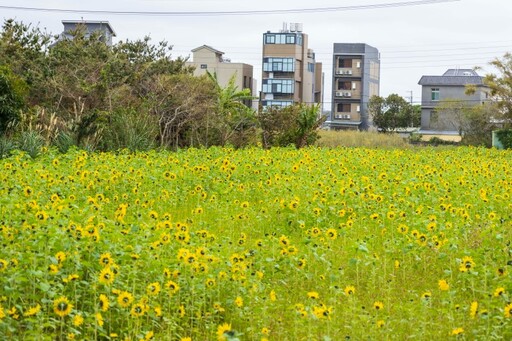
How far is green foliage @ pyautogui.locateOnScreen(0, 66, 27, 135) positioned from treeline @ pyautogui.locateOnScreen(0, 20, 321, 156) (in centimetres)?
2

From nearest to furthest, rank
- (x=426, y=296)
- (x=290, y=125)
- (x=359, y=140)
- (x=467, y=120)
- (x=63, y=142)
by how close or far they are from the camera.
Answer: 1. (x=426, y=296)
2. (x=63, y=142)
3. (x=290, y=125)
4. (x=359, y=140)
5. (x=467, y=120)

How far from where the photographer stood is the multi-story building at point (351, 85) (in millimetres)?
84250

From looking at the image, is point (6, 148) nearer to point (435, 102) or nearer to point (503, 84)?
point (503, 84)

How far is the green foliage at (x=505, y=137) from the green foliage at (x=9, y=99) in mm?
22808

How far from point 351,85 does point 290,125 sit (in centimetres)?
5702

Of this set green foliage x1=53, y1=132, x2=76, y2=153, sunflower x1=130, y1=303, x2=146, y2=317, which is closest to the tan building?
green foliage x1=53, y1=132, x2=76, y2=153

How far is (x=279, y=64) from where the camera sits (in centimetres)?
7806

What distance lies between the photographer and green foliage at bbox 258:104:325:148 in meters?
28.2

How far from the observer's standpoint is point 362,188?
1275 cm

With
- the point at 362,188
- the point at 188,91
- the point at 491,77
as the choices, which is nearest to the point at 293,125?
the point at 188,91

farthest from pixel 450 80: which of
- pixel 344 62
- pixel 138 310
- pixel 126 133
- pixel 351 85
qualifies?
pixel 138 310

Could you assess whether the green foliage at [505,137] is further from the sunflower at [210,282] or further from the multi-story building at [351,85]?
the multi-story building at [351,85]

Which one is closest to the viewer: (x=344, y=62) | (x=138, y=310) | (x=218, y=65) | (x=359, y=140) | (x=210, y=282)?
(x=138, y=310)

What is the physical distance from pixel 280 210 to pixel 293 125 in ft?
58.8
